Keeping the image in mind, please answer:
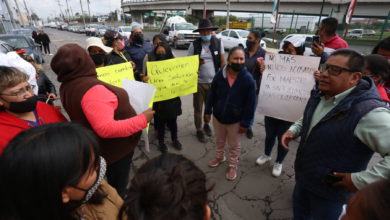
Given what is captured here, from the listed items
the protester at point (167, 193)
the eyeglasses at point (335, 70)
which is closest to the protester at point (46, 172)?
the protester at point (167, 193)

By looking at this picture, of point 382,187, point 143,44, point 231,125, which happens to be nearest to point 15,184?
point 382,187

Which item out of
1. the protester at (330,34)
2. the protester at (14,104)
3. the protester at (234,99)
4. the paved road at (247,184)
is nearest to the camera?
the protester at (14,104)

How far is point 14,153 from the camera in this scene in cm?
72

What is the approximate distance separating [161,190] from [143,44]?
3.83 metres

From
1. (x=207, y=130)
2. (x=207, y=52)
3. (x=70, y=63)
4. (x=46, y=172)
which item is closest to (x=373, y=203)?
(x=46, y=172)

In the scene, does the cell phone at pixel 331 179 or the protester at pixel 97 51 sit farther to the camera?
the protester at pixel 97 51

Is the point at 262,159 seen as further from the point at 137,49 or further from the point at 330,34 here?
the point at 137,49

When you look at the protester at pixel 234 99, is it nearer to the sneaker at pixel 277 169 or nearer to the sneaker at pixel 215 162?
the sneaker at pixel 215 162

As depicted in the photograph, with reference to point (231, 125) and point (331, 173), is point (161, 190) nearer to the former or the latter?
point (331, 173)

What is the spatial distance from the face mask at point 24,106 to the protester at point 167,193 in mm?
1119

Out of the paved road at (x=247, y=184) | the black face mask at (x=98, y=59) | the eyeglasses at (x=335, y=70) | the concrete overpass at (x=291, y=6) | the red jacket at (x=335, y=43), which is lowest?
the paved road at (x=247, y=184)

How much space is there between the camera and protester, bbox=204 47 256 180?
2383 millimetres

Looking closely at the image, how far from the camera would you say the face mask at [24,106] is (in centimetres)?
131

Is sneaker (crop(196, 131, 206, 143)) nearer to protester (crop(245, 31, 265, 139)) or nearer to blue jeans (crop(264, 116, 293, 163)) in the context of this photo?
blue jeans (crop(264, 116, 293, 163))
